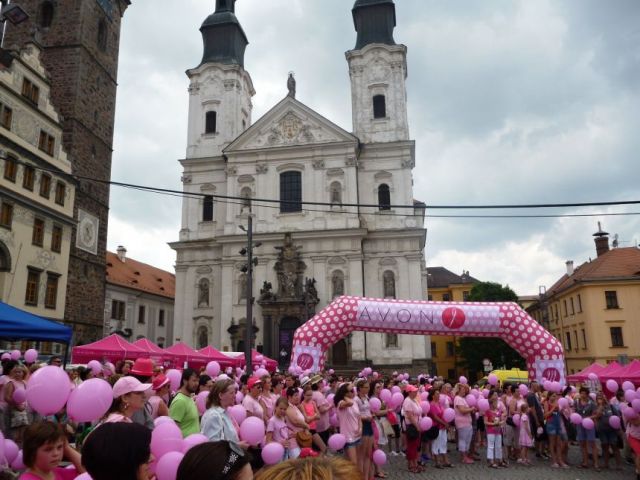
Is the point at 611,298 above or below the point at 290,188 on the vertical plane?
below

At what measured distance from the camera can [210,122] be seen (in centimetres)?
4303

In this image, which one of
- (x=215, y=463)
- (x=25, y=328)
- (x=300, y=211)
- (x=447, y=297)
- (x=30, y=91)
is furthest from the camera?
(x=447, y=297)

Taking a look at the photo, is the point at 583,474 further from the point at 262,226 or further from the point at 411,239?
the point at 262,226

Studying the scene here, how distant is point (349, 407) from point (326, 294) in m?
26.7

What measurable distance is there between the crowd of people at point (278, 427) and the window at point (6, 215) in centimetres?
1321

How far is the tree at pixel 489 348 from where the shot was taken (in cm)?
4875

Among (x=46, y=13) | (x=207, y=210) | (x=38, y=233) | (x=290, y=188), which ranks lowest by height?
(x=38, y=233)

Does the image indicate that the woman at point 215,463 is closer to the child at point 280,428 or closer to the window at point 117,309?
the child at point 280,428

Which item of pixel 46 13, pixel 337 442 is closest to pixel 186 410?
pixel 337 442

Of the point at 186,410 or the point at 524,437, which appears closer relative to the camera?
the point at 186,410

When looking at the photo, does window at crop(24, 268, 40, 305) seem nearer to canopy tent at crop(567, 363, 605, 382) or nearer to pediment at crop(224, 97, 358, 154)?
pediment at crop(224, 97, 358, 154)

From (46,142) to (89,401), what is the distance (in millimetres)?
26420

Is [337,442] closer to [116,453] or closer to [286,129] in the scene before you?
[116,453]

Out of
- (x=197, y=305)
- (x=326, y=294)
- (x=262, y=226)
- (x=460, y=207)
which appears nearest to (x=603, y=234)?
(x=326, y=294)
